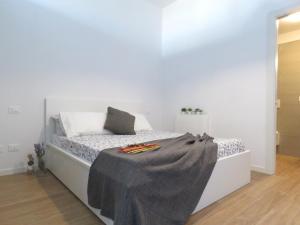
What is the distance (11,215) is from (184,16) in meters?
4.11

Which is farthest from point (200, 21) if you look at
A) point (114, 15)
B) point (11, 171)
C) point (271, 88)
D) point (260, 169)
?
point (11, 171)

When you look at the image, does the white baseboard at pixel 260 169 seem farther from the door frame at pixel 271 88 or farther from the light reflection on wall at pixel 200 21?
the light reflection on wall at pixel 200 21

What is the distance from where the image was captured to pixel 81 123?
2779 millimetres

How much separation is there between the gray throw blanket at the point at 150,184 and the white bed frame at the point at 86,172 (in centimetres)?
15

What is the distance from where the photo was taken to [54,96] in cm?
301

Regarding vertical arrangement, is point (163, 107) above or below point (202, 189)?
above

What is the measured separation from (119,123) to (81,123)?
1.70 feet

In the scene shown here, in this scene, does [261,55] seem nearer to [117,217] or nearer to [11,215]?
[117,217]

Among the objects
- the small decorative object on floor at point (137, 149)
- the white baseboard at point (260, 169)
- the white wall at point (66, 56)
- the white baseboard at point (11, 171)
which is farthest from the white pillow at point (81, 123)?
the white baseboard at point (260, 169)

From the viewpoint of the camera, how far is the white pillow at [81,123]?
266cm

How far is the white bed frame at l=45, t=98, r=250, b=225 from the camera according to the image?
6.17 ft

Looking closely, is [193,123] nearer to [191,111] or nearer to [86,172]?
[191,111]

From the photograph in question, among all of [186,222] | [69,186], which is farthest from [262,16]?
[69,186]

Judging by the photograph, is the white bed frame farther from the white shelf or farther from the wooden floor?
the white shelf
